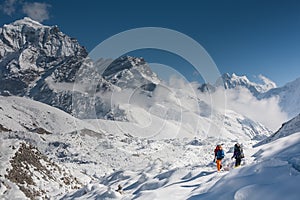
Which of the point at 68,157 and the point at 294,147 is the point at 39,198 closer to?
the point at 294,147

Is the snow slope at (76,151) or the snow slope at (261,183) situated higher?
the snow slope at (76,151)

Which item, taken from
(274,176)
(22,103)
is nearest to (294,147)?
(274,176)

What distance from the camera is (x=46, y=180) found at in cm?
4403

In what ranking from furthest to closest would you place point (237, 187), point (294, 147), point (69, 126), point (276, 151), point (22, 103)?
point (22, 103), point (69, 126), point (276, 151), point (294, 147), point (237, 187)

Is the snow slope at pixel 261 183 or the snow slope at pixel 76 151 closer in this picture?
the snow slope at pixel 261 183

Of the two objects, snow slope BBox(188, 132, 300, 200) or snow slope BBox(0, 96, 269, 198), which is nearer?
snow slope BBox(188, 132, 300, 200)

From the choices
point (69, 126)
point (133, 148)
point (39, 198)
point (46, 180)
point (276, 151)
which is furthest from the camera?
point (69, 126)

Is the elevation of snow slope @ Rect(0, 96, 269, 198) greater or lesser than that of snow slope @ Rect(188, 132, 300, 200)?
greater

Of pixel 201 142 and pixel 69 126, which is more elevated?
pixel 69 126

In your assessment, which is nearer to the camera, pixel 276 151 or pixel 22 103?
pixel 276 151

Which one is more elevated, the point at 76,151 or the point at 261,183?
the point at 76,151

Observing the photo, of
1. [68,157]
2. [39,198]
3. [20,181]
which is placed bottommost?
[39,198]

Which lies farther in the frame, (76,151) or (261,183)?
(76,151)

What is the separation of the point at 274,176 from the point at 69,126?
5660 inches
